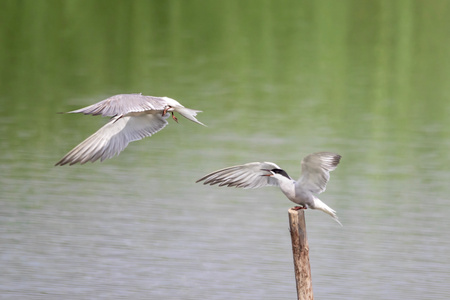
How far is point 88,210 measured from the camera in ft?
39.2

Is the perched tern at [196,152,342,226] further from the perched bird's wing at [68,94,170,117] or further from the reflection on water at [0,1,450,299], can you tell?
the reflection on water at [0,1,450,299]

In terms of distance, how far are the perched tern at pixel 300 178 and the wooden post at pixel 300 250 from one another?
0.25 feet

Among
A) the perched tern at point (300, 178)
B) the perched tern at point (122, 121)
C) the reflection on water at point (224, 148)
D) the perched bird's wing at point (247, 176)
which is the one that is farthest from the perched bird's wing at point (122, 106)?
the reflection on water at point (224, 148)

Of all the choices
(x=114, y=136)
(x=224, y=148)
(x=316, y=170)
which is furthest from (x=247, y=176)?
(x=224, y=148)

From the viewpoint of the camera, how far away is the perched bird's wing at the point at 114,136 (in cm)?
733

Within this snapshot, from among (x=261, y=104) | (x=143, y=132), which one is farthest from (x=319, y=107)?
(x=143, y=132)

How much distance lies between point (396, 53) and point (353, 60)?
3.62 feet

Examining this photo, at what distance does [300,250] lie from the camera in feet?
23.4

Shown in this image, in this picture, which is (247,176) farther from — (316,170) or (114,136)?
(114,136)

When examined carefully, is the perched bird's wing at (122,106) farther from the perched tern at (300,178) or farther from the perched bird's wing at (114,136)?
the perched tern at (300,178)

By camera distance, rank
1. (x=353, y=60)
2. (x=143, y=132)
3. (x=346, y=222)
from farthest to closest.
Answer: (x=353, y=60) < (x=346, y=222) < (x=143, y=132)

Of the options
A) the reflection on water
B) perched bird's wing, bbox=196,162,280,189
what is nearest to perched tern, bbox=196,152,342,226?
perched bird's wing, bbox=196,162,280,189

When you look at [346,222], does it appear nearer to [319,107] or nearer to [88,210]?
[88,210]

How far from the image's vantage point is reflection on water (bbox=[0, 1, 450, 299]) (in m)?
10.4
